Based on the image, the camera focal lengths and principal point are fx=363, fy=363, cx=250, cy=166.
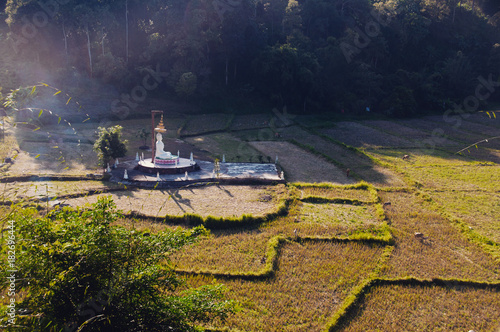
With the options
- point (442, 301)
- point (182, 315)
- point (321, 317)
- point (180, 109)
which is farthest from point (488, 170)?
point (180, 109)

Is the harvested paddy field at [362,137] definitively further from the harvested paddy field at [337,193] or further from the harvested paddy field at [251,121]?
the harvested paddy field at [337,193]

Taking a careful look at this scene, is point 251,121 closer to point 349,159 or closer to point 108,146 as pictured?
point 349,159

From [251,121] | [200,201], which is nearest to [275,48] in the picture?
[251,121]

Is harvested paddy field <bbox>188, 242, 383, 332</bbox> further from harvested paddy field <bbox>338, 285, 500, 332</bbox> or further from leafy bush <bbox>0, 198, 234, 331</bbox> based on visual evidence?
leafy bush <bbox>0, 198, 234, 331</bbox>

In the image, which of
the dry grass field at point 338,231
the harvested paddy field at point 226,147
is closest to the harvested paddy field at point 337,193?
the dry grass field at point 338,231

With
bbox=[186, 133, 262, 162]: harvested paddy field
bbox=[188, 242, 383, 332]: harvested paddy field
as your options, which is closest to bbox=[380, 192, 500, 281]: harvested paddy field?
bbox=[188, 242, 383, 332]: harvested paddy field

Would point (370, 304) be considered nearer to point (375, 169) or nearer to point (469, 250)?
point (469, 250)

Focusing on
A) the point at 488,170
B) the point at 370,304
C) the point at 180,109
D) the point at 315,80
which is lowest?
the point at 370,304
